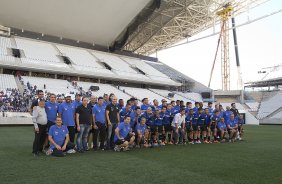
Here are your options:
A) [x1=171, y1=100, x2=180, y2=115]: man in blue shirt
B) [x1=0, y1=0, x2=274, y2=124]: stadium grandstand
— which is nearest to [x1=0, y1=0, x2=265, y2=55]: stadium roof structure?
[x1=0, y1=0, x2=274, y2=124]: stadium grandstand

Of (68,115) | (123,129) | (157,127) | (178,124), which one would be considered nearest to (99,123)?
(123,129)

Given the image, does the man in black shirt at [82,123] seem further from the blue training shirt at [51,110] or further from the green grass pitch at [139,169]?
the green grass pitch at [139,169]

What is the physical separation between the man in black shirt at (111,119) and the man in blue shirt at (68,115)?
3.44 ft

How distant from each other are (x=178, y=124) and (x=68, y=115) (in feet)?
13.5

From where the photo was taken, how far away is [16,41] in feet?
100

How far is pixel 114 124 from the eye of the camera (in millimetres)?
8398

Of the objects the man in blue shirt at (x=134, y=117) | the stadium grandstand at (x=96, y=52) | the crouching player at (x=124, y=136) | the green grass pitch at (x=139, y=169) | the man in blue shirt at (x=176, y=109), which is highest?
the stadium grandstand at (x=96, y=52)

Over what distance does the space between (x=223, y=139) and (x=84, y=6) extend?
917 inches

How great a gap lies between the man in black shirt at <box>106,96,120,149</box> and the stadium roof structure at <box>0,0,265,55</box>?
23.0 metres

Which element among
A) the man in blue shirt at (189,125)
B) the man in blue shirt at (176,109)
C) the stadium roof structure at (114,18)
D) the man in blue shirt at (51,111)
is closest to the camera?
the man in blue shirt at (51,111)

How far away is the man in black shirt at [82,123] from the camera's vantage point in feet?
25.2

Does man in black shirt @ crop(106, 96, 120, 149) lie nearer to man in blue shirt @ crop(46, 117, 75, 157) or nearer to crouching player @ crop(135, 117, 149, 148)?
crouching player @ crop(135, 117, 149, 148)

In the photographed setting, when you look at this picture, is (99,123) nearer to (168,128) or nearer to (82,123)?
(82,123)

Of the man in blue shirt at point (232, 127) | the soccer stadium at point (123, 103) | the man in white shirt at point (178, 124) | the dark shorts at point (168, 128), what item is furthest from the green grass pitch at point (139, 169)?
the man in blue shirt at point (232, 127)
